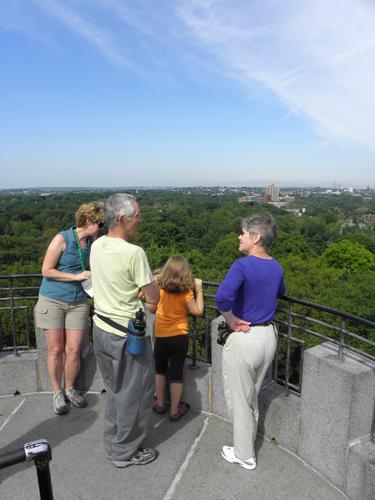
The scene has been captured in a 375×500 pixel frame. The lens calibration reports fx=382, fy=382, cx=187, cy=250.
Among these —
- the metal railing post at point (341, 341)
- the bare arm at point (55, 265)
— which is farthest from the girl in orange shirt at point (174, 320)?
the metal railing post at point (341, 341)

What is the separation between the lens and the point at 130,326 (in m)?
2.84

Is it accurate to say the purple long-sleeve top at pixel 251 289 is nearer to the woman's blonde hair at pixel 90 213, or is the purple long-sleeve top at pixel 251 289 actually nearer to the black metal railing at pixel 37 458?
the woman's blonde hair at pixel 90 213

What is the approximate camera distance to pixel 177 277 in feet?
11.2

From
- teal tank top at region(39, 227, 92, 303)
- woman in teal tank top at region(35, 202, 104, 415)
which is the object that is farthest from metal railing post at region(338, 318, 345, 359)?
teal tank top at region(39, 227, 92, 303)

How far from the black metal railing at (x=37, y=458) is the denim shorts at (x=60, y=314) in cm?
225

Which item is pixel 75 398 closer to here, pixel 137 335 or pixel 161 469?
pixel 161 469

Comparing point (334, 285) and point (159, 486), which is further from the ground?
point (159, 486)

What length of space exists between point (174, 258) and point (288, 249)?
57.4 m

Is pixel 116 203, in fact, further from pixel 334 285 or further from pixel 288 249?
pixel 288 249

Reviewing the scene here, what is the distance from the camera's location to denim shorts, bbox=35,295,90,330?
361 centimetres

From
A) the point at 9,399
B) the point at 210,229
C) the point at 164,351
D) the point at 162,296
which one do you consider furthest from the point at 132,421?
the point at 210,229

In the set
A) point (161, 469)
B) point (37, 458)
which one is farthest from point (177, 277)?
point (37, 458)

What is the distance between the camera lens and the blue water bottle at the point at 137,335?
2.79 m

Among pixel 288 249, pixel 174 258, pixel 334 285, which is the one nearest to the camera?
pixel 174 258
